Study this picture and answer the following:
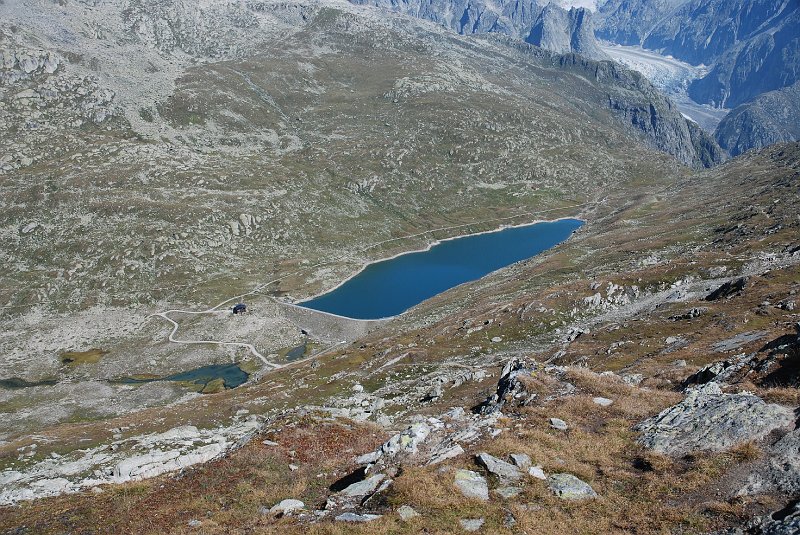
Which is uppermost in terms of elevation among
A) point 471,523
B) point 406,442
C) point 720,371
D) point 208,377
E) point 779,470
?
point 779,470

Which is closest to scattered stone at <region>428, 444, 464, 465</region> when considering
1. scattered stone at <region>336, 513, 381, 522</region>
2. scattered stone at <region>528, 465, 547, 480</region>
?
scattered stone at <region>528, 465, 547, 480</region>

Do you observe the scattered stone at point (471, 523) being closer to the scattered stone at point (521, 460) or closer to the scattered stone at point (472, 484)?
the scattered stone at point (472, 484)

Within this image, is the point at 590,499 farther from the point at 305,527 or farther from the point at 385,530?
the point at 305,527

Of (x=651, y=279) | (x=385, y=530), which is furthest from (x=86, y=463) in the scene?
(x=651, y=279)

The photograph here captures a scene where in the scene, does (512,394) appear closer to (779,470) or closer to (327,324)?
(779,470)

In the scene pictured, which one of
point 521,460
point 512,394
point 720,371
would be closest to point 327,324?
point 512,394

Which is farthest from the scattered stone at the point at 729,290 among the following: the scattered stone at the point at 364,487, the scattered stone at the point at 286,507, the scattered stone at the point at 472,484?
the scattered stone at the point at 286,507
